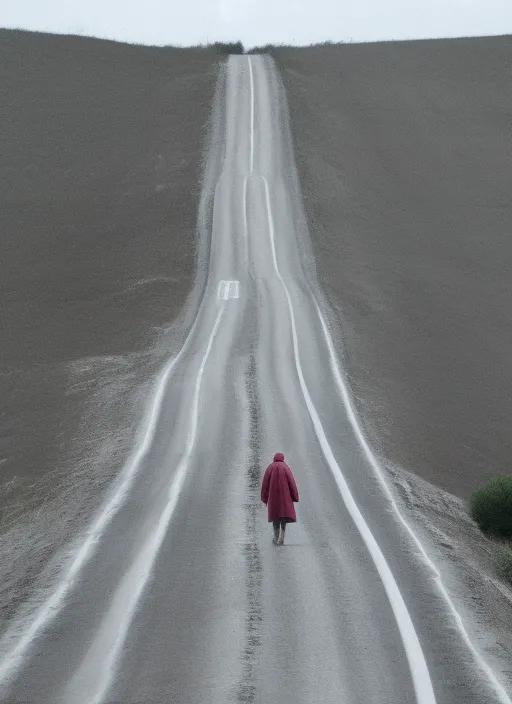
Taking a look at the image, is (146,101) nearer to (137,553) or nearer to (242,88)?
(242,88)

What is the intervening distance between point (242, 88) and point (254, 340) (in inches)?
1574

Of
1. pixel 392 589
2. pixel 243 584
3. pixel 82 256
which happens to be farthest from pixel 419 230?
pixel 243 584

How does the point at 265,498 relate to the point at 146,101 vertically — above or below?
below

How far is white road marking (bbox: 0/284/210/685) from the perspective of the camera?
1012 cm

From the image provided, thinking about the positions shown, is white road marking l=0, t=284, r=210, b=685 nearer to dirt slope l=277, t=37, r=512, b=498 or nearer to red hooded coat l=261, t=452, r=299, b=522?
red hooded coat l=261, t=452, r=299, b=522

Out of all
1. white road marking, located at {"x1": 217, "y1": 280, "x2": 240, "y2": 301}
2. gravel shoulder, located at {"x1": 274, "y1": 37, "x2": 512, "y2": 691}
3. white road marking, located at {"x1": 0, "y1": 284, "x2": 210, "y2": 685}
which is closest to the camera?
white road marking, located at {"x1": 0, "y1": 284, "x2": 210, "y2": 685}

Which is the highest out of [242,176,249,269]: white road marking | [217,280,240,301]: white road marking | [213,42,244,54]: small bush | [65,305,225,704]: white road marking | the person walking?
[213,42,244,54]: small bush

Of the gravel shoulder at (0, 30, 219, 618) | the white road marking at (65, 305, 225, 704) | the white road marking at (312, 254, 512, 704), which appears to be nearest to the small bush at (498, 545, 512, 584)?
the white road marking at (312, 254, 512, 704)

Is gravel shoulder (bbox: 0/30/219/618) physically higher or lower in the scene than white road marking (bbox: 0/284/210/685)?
higher

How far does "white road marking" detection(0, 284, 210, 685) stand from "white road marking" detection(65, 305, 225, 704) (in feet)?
2.44

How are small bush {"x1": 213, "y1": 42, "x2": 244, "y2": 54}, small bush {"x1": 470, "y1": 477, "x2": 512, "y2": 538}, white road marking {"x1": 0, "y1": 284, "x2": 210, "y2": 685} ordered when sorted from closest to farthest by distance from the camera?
1. white road marking {"x1": 0, "y1": 284, "x2": 210, "y2": 685}
2. small bush {"x1": 470, "y1": 477, "x2": 512, "y2": 538}
3. small bush {"x1": 213, "y1": 42, "x2": 244, "y2": 54}

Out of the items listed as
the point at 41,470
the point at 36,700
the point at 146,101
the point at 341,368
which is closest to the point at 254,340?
the point at 341,368

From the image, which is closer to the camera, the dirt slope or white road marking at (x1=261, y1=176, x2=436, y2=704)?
white road marking at (x1=261, y1=176, x2=436, y2=704)

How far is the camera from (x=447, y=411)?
2727 cm
